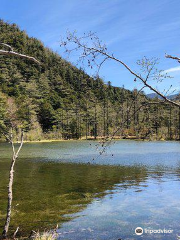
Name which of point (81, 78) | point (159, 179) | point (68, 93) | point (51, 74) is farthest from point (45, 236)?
point (51, 74)

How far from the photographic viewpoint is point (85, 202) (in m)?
13.9

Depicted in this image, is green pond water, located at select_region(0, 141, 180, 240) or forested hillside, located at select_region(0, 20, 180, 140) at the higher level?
forested hillside, located at select_region(0, 20, 180, 140)

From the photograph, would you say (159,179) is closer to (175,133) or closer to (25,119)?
(175,133)

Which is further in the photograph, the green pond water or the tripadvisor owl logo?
the green pond water

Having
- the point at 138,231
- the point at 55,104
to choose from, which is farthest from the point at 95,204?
the point at 55,104

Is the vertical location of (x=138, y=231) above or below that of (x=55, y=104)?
below

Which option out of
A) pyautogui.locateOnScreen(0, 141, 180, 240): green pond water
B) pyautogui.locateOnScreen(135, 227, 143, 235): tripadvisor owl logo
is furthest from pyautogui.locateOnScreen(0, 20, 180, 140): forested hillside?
pyautogui.locateOnScreen(135, 227, 143, 235): tripadvisor owl logo

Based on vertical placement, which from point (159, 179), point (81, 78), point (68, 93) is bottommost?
point (159, 179)

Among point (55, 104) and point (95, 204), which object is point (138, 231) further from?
point (55, 104)

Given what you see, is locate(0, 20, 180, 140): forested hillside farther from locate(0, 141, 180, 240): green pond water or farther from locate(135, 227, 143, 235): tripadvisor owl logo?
locate(135, 227, 143, 235): tripadvisor owl logo

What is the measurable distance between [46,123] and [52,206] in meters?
103

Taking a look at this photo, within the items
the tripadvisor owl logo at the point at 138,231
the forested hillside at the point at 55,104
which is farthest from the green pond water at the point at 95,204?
the forested hillside at the point at 55,104

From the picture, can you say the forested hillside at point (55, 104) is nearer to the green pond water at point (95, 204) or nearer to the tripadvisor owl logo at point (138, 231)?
the green pond water at point (95, 204)

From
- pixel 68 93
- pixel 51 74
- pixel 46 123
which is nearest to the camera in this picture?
pixel 46 123
